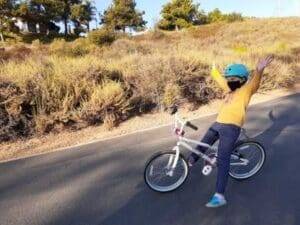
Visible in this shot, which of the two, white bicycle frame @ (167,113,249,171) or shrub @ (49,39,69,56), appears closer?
white bicycle frame @ (167,113,249,171)

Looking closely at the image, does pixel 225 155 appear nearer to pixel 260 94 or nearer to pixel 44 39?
pixel 260 94

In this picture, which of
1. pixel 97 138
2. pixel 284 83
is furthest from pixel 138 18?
pixel 97 138

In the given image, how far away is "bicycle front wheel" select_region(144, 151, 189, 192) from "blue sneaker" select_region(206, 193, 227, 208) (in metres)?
0.64

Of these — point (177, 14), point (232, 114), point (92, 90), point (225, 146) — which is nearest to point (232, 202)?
point (225, 146)

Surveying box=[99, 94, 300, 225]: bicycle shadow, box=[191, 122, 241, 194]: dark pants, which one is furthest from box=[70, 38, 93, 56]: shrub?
box=[191, 122, 241, 194]: dark pants

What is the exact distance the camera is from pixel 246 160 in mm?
5812

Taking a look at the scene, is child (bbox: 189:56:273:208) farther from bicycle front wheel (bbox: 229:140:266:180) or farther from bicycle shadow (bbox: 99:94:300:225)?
bicycle front wheel (bbox: 229:140:266:180)

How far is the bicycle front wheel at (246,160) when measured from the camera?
5.77m

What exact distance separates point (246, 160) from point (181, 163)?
0.95m

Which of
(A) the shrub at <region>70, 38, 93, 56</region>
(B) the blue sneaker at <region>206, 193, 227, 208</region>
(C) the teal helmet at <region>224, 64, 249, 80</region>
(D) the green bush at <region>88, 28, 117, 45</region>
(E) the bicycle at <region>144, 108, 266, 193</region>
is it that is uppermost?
(C) the teal helmet at <region>224, 64, 249, 80</region>

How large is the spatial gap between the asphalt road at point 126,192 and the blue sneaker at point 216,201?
0.22 ft

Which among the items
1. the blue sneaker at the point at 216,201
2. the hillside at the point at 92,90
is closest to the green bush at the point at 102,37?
the hillside at the point at 92,90

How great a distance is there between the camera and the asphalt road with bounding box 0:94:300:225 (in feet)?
15.8

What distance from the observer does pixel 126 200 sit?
532 cm
